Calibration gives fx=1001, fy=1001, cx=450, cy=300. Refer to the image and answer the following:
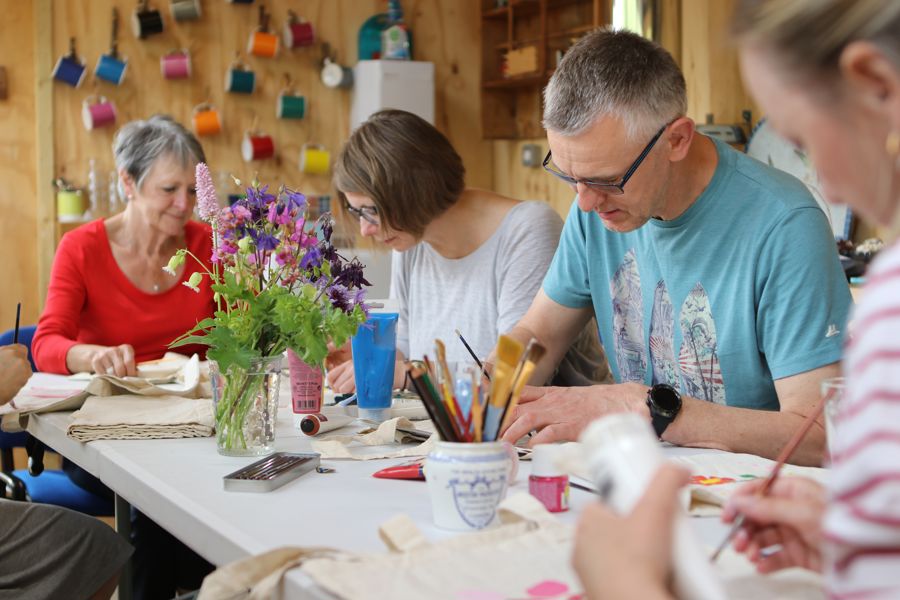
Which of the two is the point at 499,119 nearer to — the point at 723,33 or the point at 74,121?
the point at 74,121

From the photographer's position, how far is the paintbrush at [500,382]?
1.07m

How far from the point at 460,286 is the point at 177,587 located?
1.05 meters

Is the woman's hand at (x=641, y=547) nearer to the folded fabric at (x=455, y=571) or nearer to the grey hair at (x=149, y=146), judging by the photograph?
the folded fabric at (x=455, y=571)

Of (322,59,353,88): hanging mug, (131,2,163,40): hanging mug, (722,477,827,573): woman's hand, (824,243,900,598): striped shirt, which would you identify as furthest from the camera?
(322,59,353,88): hanging mug

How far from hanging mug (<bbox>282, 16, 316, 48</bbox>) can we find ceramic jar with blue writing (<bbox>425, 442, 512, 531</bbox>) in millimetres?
4076

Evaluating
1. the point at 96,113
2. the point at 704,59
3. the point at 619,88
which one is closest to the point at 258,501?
the point at 619,88

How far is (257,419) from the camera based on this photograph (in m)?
1.58

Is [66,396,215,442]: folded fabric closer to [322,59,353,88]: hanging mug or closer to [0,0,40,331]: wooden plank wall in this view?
[0,0,40,331]: wooden plank wall

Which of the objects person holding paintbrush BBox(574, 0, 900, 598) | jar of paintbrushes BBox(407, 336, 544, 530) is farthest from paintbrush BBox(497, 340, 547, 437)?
person holding paintbrush BBox(574, 0, 900, 598)

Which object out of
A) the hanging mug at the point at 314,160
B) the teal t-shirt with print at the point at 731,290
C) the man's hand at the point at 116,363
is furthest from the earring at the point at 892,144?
the hanging mug at the point at 314,160

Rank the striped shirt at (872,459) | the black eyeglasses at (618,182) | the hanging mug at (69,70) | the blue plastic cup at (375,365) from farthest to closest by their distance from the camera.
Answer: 1. the hanging mug at (69,70)
2. the blue plastic cup at (375,365)
3. the black eyeglasses at (618,182)
4. the striped shirt at (872,459)

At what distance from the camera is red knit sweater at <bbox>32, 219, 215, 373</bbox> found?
9.21ft

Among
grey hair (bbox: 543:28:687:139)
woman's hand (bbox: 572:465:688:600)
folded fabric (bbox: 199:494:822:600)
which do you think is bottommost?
folded fabric (bbox: 199:494:822:600)

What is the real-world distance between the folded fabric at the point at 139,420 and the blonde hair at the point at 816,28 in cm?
128
